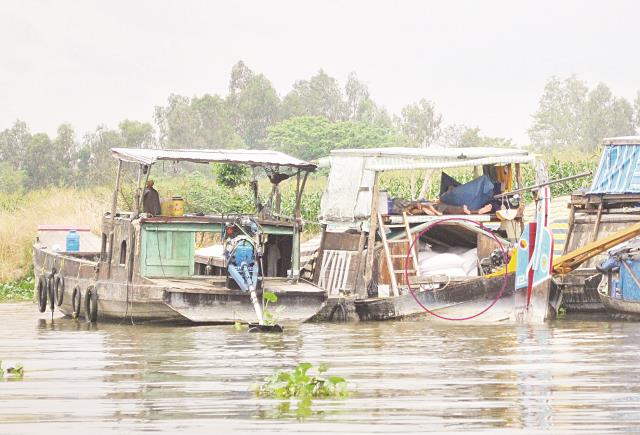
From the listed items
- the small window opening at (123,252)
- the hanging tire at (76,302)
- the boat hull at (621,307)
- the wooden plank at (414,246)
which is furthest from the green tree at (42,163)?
the boat hull at (621,307)

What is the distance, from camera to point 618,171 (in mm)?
23047

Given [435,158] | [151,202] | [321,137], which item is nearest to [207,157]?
[151,202]

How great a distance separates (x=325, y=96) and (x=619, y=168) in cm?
5502

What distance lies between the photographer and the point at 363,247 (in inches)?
852

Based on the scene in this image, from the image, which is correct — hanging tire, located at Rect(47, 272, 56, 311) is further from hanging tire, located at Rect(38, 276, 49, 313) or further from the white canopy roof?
the white canopy roof

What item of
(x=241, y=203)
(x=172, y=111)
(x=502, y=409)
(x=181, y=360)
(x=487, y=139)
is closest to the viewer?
(x=502, y=409)

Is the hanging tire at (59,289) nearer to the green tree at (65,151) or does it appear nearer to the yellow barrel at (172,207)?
the yellow barrel at (172,207)

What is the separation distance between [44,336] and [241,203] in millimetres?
12469

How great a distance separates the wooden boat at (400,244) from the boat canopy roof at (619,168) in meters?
1.47

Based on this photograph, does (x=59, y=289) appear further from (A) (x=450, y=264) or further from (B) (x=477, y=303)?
(B) (x=477, y=303)

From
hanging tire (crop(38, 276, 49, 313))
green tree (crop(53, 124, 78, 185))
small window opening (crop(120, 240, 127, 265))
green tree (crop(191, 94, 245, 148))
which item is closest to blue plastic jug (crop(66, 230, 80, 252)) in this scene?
hanging tire (crop(38, 276, 49, 313))

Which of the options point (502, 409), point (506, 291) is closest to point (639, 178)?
point (506, 291)

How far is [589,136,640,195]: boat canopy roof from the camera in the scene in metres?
22.7

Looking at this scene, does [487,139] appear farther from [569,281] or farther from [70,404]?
[70,404]
